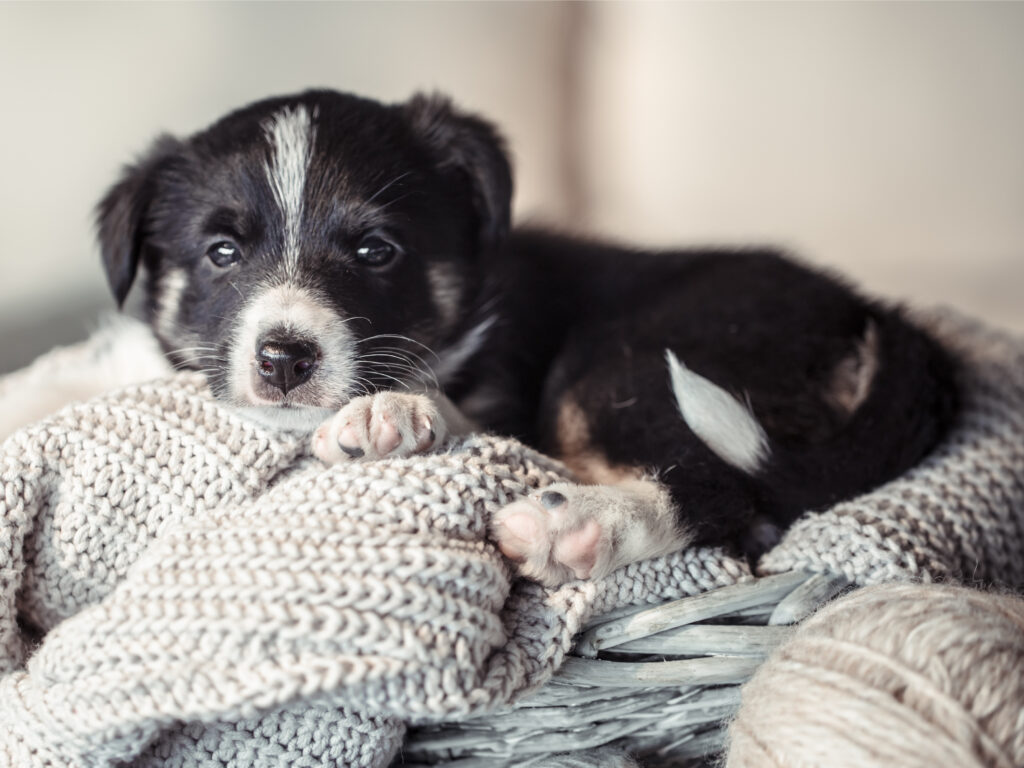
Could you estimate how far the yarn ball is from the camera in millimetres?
1053

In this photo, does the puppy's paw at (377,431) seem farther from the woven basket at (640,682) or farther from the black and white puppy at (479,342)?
the woven basket at (640,682)

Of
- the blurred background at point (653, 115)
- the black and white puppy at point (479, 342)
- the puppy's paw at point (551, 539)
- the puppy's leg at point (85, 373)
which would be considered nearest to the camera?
the puppy's paw at point (551, 539)

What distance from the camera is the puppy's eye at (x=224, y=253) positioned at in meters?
1.75

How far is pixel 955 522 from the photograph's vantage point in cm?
158

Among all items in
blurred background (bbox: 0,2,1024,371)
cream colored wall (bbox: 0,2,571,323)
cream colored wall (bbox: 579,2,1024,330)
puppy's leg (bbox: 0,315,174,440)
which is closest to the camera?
puppy's leg (bbox: 0,315,174,440)

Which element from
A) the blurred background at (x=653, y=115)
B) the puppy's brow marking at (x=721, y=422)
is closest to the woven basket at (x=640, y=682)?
the puppy's brow marking at (x=721, y=422)

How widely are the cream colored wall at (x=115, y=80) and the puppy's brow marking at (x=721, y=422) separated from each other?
1193 millimetres

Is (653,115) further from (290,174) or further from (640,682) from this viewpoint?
(640,682)

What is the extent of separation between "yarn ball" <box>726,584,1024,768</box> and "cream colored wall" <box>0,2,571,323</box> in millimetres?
1770

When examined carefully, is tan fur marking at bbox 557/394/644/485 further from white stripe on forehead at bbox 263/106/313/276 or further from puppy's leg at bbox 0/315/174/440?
puppy's leg at bbox 0/315/174/440

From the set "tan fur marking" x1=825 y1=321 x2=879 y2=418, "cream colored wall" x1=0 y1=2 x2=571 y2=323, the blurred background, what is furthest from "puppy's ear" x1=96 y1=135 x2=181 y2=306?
"tan fur marking" x1=825 y1=321 x2=879 y2=418

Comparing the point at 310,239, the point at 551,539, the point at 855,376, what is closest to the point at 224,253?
the point at 310,239

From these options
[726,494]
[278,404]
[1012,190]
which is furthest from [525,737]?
[1012,190]

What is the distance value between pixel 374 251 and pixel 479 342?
38cm
